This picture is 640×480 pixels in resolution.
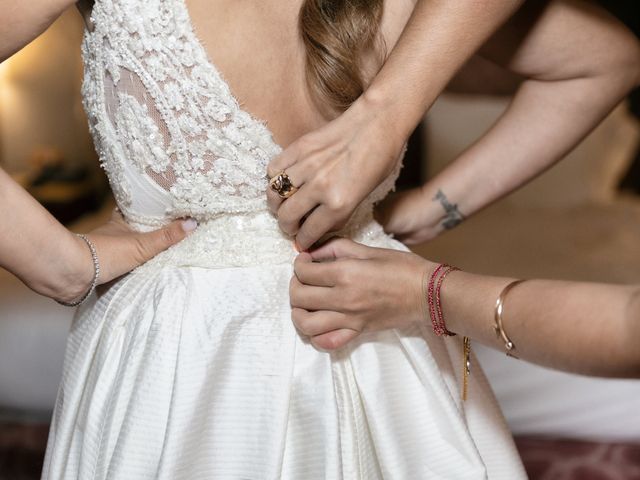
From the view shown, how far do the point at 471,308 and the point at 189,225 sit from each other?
15.4 inches

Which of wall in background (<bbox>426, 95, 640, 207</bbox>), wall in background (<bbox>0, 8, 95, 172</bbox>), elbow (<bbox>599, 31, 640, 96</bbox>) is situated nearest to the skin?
elbow (<bbox>599, 31, 640, 96</bbox>)

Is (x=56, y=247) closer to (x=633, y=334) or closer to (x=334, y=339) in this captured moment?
(x=334, y=339)

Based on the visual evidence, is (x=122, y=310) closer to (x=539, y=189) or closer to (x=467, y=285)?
(x=467, y=285)

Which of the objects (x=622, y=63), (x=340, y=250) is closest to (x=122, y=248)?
(x=340, y=250)

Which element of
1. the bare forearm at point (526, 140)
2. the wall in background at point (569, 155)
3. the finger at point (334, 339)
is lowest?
the finger at point (334, 339)

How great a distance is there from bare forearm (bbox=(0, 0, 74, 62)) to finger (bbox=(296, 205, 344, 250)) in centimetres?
35

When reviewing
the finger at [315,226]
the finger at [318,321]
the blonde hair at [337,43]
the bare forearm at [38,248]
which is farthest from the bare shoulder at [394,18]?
the bare forearm at [38,248]

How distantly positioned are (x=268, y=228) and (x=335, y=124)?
0.19 m

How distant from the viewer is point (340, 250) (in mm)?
980

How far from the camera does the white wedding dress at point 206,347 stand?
0.88 m

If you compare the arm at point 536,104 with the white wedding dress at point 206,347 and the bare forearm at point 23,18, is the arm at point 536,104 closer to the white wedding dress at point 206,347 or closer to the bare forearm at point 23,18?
the white wedding dress at point 206,347

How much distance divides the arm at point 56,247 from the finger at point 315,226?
0.57 feet

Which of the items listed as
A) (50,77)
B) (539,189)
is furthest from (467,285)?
(50,77)

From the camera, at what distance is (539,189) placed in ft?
9.95
